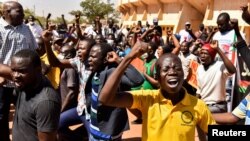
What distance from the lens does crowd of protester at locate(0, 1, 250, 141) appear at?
8.95 ft

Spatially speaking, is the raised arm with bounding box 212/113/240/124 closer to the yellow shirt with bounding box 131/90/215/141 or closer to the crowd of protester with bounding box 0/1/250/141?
the crowd of protester with bounding box 0/1/250/141

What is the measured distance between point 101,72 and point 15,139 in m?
1.21

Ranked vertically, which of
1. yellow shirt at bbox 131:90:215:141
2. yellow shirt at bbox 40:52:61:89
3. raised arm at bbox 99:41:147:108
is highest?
raised arm at bbox 99:41:147:108

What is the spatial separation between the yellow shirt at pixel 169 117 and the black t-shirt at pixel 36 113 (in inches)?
21.3

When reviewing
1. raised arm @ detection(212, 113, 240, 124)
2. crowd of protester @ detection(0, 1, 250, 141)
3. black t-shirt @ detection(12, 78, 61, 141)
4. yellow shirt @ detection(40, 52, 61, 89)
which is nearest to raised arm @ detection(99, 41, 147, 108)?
crowd of protester @ detection(0, 1, 250, 141)

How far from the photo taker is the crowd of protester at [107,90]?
2.73m

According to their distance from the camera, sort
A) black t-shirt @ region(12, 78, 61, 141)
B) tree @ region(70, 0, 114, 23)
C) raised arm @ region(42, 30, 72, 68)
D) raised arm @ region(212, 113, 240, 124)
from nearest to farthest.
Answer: black t-shirt @ region(12, 78, 61, 141) → raised arm @ region(212, 113, 240, 124) → raised arm @ region(42, 30, 72, 68) → tree @ region(70, 0, 114, 23)

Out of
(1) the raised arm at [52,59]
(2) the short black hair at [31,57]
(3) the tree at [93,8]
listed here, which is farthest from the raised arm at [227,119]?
(3) the tree at [93,8]

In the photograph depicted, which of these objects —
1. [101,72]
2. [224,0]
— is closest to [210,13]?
[224,0]

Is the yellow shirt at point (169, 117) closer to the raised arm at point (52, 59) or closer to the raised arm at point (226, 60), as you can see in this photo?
the raised arm at point (52, 59)

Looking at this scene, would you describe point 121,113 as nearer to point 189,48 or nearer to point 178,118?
point 178,118

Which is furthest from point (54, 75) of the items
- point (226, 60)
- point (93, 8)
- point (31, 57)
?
point (93, 8)

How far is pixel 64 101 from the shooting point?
5.48 metres

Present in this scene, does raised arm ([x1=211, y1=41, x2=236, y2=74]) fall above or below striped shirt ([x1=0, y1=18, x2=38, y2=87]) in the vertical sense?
below
